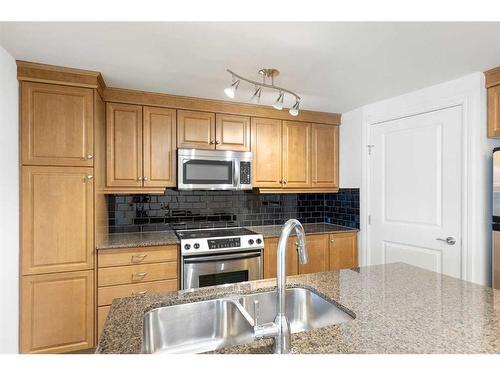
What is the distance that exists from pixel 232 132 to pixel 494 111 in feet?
7.02

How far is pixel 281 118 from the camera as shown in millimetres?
3236

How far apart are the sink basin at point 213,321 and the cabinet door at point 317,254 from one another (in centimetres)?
174

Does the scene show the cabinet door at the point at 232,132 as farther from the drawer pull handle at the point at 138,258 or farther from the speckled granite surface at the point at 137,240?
the drawer pull handle at the point at 138,258

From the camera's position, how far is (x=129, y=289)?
2352 millimetres

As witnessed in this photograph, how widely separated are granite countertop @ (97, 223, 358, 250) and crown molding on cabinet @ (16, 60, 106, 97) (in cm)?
122

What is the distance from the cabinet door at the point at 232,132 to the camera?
2982mm

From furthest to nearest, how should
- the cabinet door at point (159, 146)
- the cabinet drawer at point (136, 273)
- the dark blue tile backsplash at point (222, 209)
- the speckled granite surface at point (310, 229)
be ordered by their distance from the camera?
the speckled granite surface at point (310, 229) → the dark blue tile backsplash at point (222, 209) → the cabinet door at point (159, 146) → the cabinet drawer at point (136, 273)

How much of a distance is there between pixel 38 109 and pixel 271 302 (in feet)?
6.67

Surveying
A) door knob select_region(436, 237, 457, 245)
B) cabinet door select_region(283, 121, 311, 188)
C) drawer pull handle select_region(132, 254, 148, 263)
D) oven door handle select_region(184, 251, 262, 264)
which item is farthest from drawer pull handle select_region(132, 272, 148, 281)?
door knob select_region(436, 237, 457, 245)

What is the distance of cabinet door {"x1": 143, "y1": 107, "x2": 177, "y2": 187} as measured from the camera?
272 centimetres

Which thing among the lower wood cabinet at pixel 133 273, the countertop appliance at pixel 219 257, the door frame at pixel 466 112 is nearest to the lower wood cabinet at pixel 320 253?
the countertop appliance at pixel 219 257

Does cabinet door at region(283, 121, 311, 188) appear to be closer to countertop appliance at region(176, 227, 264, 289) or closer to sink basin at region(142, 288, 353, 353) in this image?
countertop appliance at region(176, 227, 264, 289)

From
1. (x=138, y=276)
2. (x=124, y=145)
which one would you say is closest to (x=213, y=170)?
(x=124, y=145)

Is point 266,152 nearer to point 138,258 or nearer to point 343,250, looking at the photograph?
point 343,250
